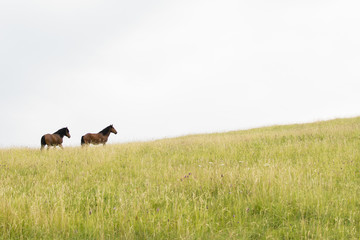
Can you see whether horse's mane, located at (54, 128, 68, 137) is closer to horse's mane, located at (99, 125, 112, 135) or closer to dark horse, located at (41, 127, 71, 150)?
dark horse, located at (41, 127, 71, 150)

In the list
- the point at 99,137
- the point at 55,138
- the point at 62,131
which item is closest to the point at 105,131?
the point at 99,137

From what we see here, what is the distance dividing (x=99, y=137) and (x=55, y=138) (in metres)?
3.16

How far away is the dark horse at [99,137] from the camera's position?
16.3 meters

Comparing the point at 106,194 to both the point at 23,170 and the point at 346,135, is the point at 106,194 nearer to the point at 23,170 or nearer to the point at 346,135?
the point at 23,170

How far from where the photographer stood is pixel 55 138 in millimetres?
14328

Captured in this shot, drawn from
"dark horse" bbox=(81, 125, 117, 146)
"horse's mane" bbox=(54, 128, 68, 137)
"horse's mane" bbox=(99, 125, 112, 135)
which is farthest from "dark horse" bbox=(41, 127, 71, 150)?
"horse's mane" bbox=(99, 125, 112, 135)

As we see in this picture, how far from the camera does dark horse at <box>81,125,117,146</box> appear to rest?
16284mm

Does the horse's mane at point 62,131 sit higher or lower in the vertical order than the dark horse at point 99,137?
higher

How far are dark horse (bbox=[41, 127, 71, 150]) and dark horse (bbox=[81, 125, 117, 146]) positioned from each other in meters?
1.20

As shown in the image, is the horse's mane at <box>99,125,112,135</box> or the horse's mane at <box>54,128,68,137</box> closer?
the horse's mane at <box>54,128,68,137</box>

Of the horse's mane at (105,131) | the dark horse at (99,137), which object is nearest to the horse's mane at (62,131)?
the dark horse at (99,137)

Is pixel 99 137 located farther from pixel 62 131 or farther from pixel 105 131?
pixel 62 131

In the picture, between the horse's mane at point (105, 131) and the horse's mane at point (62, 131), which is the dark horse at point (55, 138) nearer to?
the horse's mane at point (62, 131)

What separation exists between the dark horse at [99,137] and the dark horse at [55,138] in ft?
3.92
